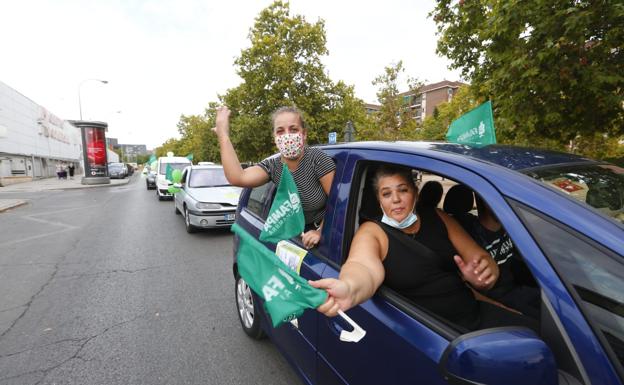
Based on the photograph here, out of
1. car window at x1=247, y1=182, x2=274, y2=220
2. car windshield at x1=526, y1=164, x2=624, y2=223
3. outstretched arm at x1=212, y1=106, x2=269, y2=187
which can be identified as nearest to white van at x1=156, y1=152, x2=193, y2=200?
car window at x1=247, y1=182, x2=274, y2=220

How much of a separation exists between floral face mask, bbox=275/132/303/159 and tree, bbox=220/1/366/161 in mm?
16389

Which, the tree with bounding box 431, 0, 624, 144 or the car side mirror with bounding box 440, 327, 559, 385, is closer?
the car side mirror with bounding box 440, 327, 559, 385

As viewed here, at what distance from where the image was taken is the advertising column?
26.1 meters

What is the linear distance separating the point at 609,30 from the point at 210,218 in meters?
7.08

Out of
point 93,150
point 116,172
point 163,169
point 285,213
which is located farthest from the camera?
point 116,172

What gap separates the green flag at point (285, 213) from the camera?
1.81 meters

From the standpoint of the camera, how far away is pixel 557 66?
12.9ft

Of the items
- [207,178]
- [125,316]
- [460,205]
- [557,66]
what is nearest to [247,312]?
[125,316]

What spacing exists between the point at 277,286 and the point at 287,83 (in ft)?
61.9

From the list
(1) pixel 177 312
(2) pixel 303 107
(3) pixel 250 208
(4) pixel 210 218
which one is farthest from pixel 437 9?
(2) pixel 303 107

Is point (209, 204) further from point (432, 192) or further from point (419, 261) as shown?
point (419, 261)

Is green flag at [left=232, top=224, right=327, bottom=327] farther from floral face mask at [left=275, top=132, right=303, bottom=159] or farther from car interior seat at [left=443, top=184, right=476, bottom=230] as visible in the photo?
car interior seat at [left=443, top=184, right=476, bottom=230]

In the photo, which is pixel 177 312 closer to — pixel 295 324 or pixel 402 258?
pixel 295 324

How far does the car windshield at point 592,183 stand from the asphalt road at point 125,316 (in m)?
2.30
